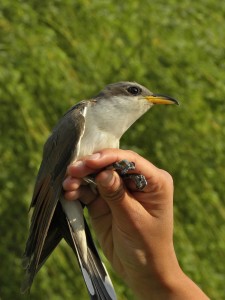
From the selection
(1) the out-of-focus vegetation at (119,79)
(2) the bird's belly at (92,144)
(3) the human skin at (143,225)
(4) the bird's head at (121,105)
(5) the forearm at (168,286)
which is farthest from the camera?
(1) the out-of-focus vegetation at (119,79)

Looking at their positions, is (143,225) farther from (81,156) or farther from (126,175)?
(81,156)

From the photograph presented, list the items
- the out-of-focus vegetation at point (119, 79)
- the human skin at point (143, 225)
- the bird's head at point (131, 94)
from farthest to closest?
the out-of-focus vegetation at point (119, 79) < the bird's head at point (131, 94) < the human skin at point (143, 225)

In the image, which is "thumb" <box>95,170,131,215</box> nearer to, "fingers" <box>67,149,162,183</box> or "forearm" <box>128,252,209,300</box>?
"fingers" <box>67,149,162,183</box>

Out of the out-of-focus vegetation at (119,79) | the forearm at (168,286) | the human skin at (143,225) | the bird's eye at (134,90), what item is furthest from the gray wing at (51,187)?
the out-of-focus vegetation at (119,79)

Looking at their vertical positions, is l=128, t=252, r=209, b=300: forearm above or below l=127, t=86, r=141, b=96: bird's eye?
below

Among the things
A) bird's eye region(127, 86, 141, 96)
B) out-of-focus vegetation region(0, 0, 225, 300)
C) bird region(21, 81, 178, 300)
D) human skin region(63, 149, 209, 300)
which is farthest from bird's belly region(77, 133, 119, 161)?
out-of-focus vegetation region(0, 0, 225, 300)

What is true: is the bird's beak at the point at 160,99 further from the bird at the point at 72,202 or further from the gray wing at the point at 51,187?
the gray wing at the point at 51,187
